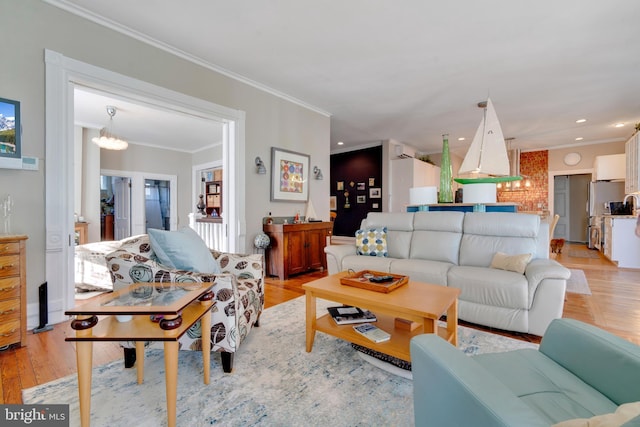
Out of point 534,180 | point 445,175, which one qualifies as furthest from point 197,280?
point 534,180

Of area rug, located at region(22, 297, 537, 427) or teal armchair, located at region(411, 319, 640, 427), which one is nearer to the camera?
teal armchair, located at region(411, 319, 640, 427)

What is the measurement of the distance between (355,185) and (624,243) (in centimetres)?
530

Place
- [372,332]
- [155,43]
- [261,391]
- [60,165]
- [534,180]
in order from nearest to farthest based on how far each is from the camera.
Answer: [261,391]
[372,332]
[60,165]
[155,43]
[534,180]

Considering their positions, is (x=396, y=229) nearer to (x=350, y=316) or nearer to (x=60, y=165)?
(x=350, y=316)

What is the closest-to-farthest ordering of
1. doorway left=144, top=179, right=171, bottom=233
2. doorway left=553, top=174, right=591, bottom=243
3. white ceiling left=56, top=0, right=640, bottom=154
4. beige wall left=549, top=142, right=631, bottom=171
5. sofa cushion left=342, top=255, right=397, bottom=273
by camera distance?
white ceiling left=56, top=0, right=640, bottom=154
sofa cushion left=342, top=255, right=397, bottom=273
beige wall left=549, top=142, right=631, bottom=171
doorway left=144, top=179, right=171, bottom=233
doorway left=553, top=174, right=591, bottom=243

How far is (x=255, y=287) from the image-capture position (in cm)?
220

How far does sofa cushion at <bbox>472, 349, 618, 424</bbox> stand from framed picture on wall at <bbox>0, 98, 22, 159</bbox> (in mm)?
3366

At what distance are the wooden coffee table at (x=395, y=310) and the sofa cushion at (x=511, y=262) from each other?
2.96 ft

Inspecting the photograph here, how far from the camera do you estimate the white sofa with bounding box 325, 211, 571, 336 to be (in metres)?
2.20

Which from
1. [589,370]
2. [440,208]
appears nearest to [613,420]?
[589,370]

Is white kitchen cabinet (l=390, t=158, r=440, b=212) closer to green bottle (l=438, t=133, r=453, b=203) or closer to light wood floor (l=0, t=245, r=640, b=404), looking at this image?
green bottle (l=438, t=133, r=453, b=203)

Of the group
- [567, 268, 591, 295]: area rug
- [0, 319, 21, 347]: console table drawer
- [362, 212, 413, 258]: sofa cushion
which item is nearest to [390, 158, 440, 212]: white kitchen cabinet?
[567, 268, 591, 295]: area rug

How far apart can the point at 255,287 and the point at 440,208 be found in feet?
11.7

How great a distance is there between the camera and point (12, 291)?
201cm
